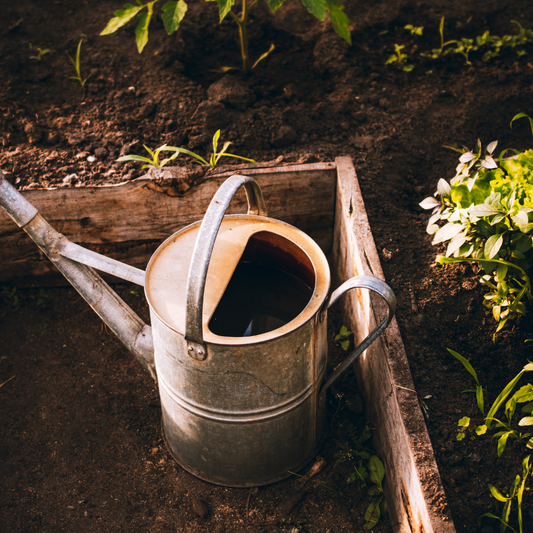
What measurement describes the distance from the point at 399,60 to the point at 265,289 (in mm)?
1735

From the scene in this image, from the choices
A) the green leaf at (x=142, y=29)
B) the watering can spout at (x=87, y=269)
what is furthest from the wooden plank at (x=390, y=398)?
the green leaf at (x=142, y=29)

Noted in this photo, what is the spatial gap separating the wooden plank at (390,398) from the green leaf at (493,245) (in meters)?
0.37

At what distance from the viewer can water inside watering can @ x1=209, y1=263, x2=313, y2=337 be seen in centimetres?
153

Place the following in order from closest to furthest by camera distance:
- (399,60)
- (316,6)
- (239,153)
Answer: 1. (316,6)
2. (239,153)
3. (399,60)

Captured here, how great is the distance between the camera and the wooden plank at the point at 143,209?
206 centimetres

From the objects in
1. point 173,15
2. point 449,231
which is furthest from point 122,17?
point 449,231

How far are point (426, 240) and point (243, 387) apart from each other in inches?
39.4

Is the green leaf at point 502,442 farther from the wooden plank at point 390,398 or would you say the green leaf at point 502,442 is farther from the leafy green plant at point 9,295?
the leafy green plant at point 9,295

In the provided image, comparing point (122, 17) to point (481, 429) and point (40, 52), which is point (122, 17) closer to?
point (40, 52)

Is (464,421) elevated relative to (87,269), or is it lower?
lower

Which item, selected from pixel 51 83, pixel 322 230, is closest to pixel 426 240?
pixel 322 230

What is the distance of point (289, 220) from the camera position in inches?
87.3

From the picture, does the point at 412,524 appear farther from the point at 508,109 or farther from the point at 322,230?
the point at 508,109

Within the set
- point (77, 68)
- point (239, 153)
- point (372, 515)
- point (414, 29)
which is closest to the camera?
point (372, 515)
